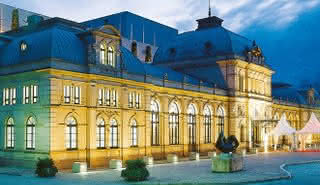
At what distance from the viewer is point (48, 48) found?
44469 mm

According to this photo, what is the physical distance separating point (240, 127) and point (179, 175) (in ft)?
132

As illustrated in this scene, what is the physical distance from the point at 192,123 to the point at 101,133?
21545 millimetres

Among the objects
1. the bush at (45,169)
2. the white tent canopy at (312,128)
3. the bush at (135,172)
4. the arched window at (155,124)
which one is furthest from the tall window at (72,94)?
the white tent canopy at (312,128)

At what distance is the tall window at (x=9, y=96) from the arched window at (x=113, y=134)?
33.7ft

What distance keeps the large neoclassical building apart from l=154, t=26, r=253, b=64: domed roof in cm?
23

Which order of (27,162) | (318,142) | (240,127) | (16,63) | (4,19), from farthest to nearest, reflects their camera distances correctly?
(318,142) < (4,19) < (240,127) < (16,63) < (27,162)

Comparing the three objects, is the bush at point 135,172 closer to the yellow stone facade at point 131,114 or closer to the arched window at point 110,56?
the yellow stone facade at point 131,114

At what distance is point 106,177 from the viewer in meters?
37.2

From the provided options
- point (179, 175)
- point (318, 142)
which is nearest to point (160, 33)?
point (318, 142)

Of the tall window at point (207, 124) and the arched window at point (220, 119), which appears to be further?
the arched window at point (220, 119)

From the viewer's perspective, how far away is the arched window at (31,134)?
4441cm

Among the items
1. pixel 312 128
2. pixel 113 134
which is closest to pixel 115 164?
pixel 113 134

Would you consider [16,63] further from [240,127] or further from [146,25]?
[146,25]

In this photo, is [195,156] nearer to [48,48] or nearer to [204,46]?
[48,48]
